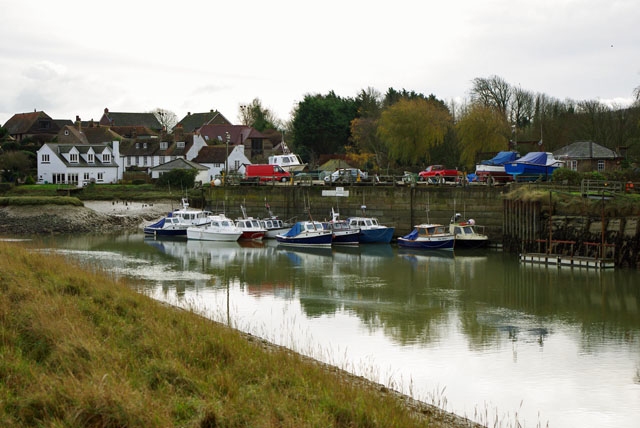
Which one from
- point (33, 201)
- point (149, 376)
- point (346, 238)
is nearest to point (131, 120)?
point (33, 201)

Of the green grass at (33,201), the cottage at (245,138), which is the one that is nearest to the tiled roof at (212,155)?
the cottage at (245,138)

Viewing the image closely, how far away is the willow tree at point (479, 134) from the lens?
60219 mm

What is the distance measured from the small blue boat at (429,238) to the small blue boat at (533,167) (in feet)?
21.2

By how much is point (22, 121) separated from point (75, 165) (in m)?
30.4

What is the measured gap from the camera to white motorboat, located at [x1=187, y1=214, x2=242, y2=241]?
4666 centimetres

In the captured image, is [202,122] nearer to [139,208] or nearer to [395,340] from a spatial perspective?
[139,208]

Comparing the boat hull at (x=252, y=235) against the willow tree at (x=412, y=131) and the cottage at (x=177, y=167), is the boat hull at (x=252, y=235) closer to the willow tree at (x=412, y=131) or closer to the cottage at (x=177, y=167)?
the willow tree at (x=412, y=131)

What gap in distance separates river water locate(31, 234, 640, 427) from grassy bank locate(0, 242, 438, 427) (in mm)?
2567

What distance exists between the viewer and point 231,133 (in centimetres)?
9244

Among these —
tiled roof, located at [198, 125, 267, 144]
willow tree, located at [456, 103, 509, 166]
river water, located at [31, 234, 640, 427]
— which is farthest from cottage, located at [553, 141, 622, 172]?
tiled roof, located at [198, 125, 267, 144]

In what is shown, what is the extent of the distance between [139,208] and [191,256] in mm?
21686

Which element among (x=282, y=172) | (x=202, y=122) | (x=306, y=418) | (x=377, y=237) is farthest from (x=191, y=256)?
(x=202, y=122)

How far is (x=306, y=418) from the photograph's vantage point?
10.0 metres

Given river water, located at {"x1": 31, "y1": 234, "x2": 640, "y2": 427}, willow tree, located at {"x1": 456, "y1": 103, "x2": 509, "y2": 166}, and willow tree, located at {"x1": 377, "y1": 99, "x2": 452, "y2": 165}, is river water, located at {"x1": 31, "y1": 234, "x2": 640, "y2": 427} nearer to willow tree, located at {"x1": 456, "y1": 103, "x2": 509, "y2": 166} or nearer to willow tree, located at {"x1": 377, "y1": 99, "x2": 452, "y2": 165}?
willow tree, located at {"x1": 456, "y1": 103, "x2": 509, "y2": 166}
